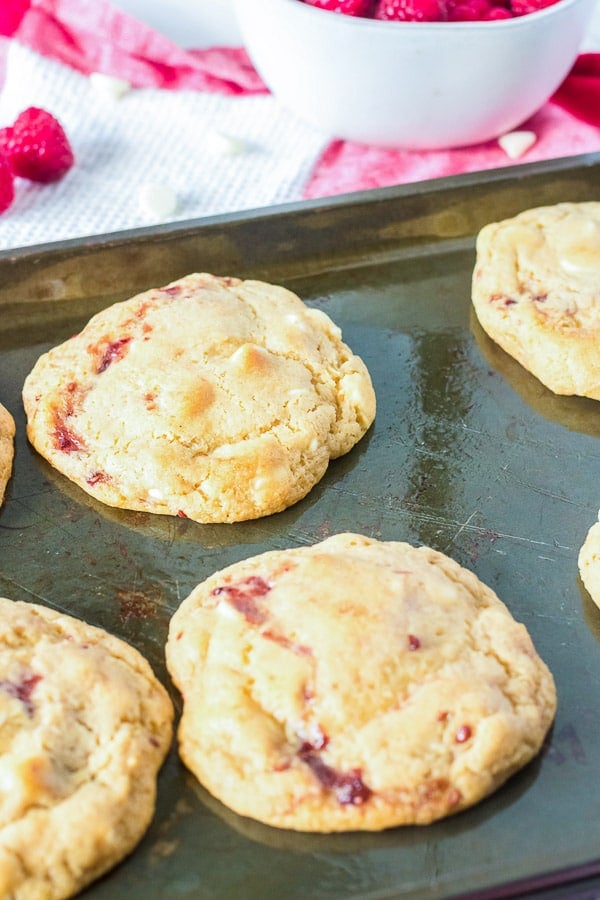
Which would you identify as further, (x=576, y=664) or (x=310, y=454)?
(x=310, y=454)

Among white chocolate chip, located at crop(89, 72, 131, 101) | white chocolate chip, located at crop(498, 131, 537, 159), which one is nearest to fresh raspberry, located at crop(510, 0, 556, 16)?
white chocolate chip, located at crop(498, 131, 537, 159)

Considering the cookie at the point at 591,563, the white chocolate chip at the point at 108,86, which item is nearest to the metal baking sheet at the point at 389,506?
the cookie at the point at 591,563

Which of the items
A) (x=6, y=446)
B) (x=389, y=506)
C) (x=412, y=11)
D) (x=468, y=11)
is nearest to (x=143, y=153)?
(x=412, y=11)

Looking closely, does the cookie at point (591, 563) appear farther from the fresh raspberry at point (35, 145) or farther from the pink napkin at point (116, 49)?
the pink napkin at point (116, 49)

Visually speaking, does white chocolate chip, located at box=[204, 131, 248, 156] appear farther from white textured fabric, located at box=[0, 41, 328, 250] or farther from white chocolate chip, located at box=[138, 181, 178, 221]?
white chocolate chip, located at box=[138, 181, 178, 221]

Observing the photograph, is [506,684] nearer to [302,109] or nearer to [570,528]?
[570,528]

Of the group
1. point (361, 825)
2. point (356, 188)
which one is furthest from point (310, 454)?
point (356, 188)
